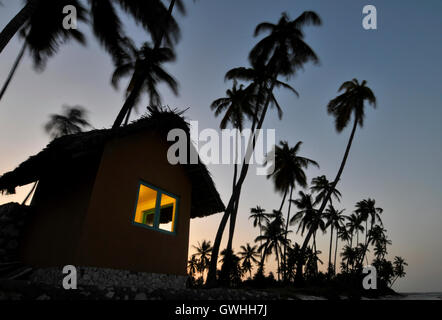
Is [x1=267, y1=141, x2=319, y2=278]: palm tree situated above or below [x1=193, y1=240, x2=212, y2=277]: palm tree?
above

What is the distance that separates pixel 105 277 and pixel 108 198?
171 centimetres

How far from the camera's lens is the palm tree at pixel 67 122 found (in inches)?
724

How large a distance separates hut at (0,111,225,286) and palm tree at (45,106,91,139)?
12.2 meters

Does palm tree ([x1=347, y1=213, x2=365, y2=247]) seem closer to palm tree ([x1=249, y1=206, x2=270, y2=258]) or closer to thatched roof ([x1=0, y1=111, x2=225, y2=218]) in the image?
palm tree ([x1=249, y1=206, x2=270, y2=258])

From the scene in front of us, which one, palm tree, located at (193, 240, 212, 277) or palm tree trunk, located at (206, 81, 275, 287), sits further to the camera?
palm tree, located at (193, 240, 212, 277)

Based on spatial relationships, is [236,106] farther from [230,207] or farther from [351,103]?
[351,103]

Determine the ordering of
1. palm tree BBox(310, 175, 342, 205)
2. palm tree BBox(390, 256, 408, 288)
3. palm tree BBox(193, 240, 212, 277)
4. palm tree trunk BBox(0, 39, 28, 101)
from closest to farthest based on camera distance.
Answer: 1. palm tree trunk BBox(0, 39, 28, 101)
2. palm tree BBox(310, 175, 342, 205)
3. palm tree BBox(193, 240, 212, 277)
4. palm tree BBox(390, 256, 408, 288)

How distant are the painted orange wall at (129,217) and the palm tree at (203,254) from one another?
40959 mm

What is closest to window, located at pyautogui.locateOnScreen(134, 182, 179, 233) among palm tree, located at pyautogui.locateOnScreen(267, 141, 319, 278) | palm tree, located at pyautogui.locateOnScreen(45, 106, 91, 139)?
palm tree, located at pyautogui.locateOnScreen(45, 106, 91, 139)

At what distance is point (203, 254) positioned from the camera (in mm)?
45531

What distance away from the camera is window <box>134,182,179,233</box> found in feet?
22.1

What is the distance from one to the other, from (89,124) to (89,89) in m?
9.57

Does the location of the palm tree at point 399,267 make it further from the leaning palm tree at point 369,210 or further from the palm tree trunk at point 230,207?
the palm tree trunk at point 230,207
